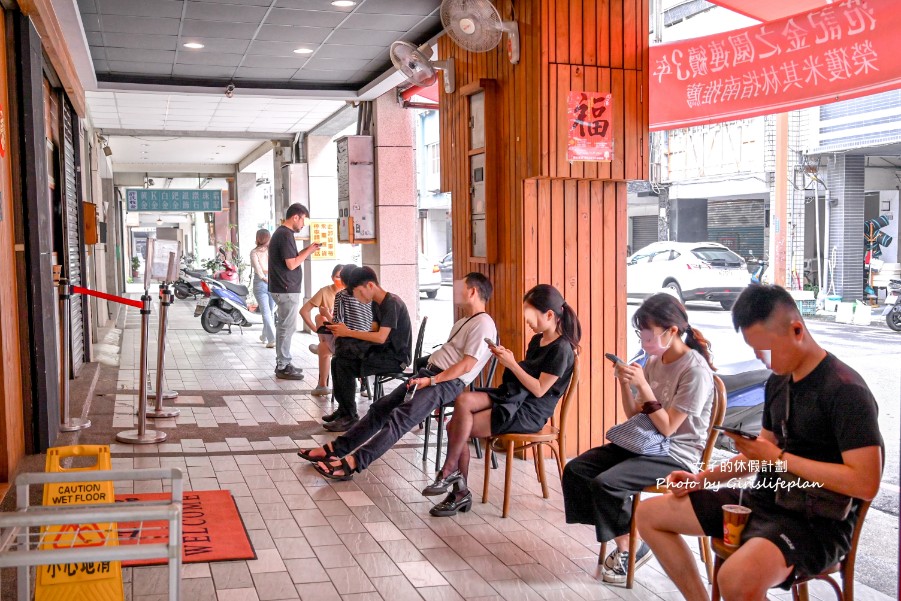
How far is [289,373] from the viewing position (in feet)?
28.2

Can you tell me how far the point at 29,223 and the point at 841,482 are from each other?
4.82 meters

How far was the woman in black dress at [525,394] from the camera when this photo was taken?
4277 millimetres

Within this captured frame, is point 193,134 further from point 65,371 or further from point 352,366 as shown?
point 352,366

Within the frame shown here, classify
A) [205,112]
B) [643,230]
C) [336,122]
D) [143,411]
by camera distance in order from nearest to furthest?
[143,411]
[205,112]
[336,122]
[643,230]

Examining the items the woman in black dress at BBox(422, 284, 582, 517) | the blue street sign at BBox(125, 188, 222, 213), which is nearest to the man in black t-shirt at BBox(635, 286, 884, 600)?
the woman in black dress at BBox(422, 284, 582, 517)

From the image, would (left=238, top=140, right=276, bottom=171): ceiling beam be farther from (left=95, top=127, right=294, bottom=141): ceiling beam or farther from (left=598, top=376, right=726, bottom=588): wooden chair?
(left=598, top=376, right=726, bottom=588): wooden chair

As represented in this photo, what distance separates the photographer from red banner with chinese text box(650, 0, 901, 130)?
445 centimetres

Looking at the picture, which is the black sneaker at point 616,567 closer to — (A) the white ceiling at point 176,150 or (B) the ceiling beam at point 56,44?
(B) the ceiling beam at point 56,44

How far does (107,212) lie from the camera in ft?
55.0

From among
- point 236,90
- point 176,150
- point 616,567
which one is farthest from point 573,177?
point 176,150

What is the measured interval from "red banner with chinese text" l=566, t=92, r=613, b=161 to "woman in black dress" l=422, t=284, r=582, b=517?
1171 millimetres

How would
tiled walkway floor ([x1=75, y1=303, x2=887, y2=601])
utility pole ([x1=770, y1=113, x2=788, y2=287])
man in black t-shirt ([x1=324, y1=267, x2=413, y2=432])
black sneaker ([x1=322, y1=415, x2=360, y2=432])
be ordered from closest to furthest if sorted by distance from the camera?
tiled walkway floor ([x1=75, y1=303, x2=887, y2=601])
man in black t-shirt ([x1=324, y1=267, x2=413, y2=432])
black sneaker ([x1=322, y1=415, x2=360, y2=432])
utility pole ([x1=770, y1=113, x2=788, y2=287])

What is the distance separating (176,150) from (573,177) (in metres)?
13.0

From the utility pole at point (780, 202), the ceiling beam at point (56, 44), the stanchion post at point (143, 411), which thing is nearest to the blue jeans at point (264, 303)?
the ceiling beam at point (56, 44)
